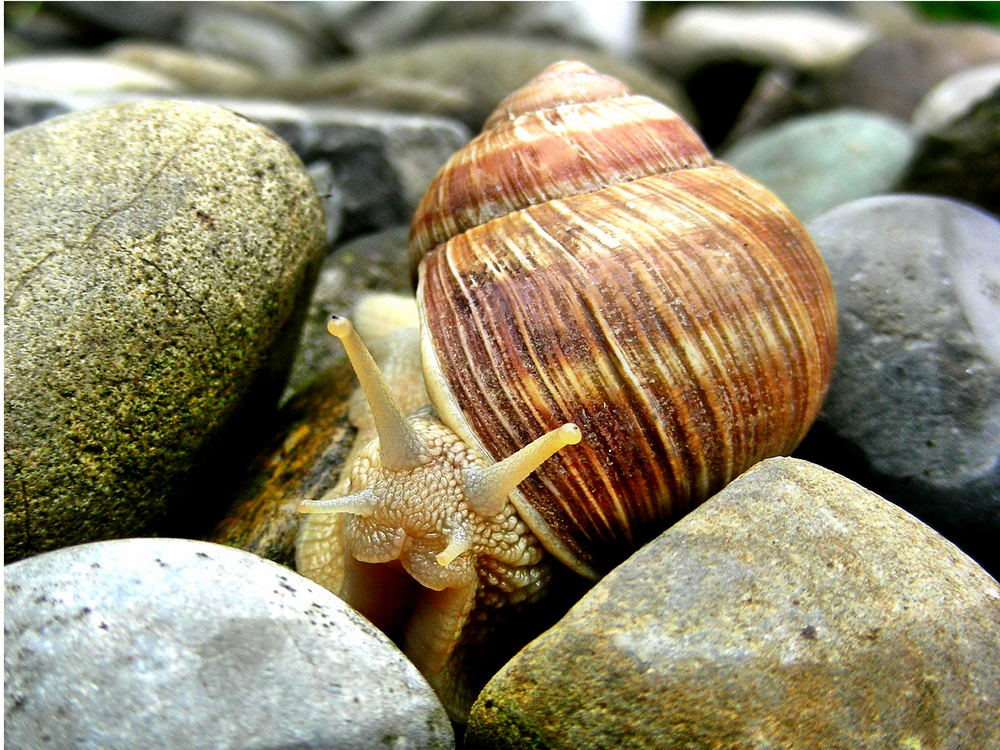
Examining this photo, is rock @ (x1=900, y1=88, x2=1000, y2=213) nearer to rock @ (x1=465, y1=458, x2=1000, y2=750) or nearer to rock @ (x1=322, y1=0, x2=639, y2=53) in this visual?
rock @ (x1=465, y1=458, x2=1000, y2=750)

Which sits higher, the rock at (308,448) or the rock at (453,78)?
→ the rock at (453,78)

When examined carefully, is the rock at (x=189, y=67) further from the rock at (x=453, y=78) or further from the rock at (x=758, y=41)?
the rock at (x=758, y=41)

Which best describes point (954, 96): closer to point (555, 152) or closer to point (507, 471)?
point (555, 152)

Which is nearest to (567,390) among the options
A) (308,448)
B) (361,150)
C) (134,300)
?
(308,448)

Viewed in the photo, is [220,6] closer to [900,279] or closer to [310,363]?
[310,363]

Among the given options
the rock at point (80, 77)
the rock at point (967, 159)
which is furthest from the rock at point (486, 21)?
the rock at point (967, 159)
